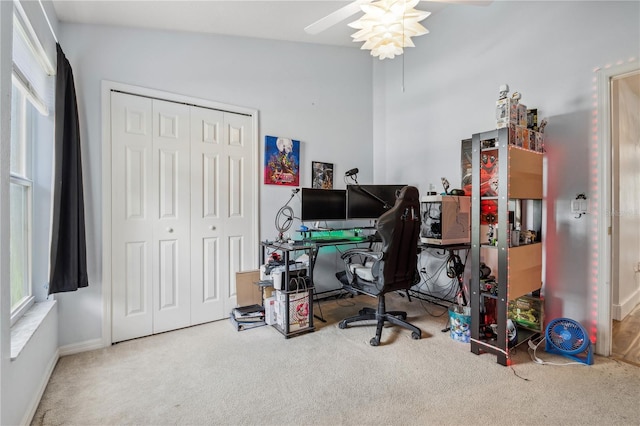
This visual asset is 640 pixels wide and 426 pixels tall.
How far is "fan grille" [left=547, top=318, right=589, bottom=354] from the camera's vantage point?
2.17 metres

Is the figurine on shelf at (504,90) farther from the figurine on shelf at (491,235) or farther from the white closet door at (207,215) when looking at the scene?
the white closet door at (207,215)

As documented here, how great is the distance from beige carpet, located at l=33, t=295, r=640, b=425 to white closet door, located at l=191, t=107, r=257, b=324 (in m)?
0.51

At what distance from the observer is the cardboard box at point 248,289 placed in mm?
3047

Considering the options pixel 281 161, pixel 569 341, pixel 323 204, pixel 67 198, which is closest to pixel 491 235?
pixel 569 341

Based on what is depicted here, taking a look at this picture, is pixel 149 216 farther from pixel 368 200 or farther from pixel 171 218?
pixel 368 200

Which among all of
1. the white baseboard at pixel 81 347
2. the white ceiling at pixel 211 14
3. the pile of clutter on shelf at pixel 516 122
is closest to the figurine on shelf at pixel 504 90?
the pile of clutter on shelf at pixel 516 122

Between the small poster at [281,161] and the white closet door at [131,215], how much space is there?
1.08 m

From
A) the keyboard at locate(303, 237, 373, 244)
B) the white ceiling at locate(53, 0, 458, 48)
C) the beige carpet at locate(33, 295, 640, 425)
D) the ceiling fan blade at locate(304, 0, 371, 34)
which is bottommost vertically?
the beige carpet at locate(33, 295, 640, 425)

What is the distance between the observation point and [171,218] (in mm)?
2738

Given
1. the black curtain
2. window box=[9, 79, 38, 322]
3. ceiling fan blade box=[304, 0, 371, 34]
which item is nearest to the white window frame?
window box=[9, 79, 38, 322]

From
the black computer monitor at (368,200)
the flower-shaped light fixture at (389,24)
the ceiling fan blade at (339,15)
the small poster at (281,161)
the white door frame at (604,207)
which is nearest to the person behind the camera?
the ceiling fan blade at (339,15)

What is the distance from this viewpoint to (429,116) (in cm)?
360

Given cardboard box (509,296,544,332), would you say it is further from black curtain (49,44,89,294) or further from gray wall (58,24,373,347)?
black curtain (49,44,89,294)

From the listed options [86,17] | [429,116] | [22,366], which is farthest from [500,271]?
[86,17]
